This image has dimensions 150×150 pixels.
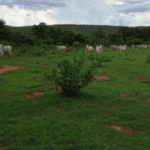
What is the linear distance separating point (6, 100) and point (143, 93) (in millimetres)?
5328

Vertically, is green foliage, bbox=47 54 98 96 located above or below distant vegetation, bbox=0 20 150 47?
below

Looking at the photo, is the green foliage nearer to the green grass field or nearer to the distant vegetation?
the green grass field

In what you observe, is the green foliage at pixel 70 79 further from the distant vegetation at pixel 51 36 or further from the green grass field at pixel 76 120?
the distant vegetation at pixel 51 36

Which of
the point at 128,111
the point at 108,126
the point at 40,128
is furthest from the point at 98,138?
the point at 128,111

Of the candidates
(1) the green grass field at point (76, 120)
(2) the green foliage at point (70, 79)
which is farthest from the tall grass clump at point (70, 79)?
(1) the green grass field at point (76, 120)

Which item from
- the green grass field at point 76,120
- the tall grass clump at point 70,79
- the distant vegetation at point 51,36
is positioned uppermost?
the distant vegetation at point 51,36

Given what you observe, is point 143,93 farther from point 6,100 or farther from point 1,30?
point 1,30

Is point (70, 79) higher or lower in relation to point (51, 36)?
lower

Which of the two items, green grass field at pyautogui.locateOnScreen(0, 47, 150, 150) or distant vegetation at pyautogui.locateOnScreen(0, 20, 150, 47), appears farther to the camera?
distant vegetation at pyautogui.locateOnScreen(0, 20, 150, 47)

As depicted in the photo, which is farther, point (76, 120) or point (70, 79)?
point (70, 79)

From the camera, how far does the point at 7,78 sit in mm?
8648

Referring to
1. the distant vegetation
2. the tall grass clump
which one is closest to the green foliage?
the tall grass clump

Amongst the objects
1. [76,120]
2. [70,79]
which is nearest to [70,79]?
[70,79]

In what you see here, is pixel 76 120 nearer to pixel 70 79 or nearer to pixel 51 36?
pixel 70 79
